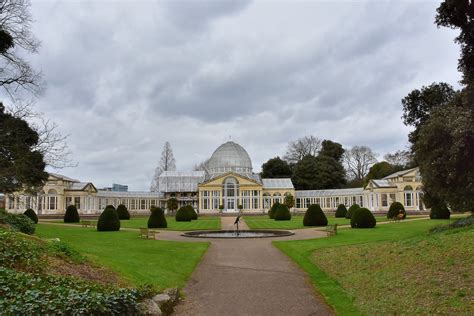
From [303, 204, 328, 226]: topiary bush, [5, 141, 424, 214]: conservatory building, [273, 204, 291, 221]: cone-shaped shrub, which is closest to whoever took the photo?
[303, 204, 328, 226]: topiary bush

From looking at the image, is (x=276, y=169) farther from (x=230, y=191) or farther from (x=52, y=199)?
(x=52, y=199)

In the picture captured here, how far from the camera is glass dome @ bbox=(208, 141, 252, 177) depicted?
247 feet

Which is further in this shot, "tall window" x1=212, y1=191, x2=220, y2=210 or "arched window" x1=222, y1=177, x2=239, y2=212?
"tall window" x1=212, y1=191, x2=220, y2=210

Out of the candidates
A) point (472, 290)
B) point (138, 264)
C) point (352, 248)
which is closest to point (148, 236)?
point (138, 264)

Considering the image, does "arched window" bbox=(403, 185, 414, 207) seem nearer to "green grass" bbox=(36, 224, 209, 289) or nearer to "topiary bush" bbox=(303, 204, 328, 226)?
"topiary bush" bbox=(303, 204, 328, 226)

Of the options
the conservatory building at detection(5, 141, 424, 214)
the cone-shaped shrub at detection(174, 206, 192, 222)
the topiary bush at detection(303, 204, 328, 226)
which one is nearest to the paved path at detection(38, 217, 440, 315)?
the topiary bush at detection(303, 204, 328, 226)

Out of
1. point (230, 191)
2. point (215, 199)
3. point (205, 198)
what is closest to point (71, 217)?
point (205, 198)

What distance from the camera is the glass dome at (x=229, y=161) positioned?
75312mm

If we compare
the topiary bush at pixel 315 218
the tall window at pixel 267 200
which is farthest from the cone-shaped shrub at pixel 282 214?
the tall window at pixel 267 200

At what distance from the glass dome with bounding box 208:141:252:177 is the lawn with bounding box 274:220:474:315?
59733 millimetres

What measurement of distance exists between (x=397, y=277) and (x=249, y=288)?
3612 millimetres

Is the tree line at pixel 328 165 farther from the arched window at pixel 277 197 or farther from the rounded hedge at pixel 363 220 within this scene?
the rounded hedge at pixel 363 220

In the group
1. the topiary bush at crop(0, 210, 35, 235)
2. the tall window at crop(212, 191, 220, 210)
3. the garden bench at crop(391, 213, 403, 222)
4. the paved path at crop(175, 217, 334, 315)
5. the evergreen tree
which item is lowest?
the paved path at crop(175, 217, 334, 315)

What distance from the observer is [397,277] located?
10.1 m
